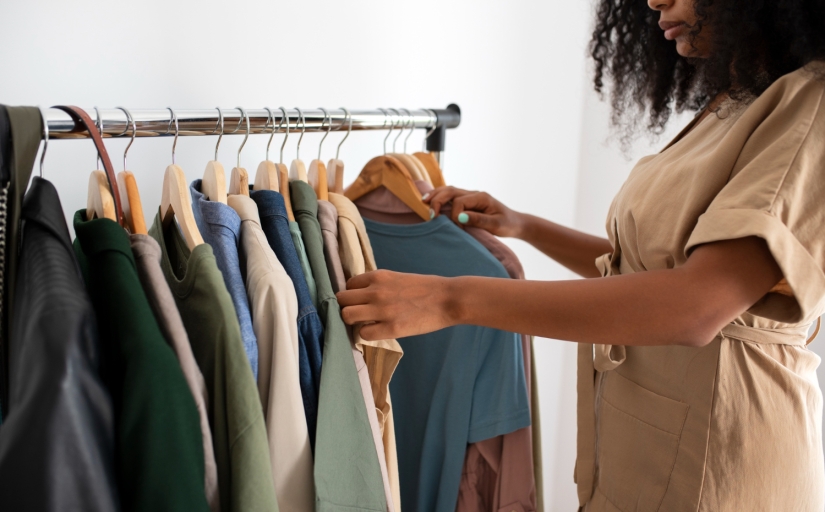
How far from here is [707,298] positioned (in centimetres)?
77

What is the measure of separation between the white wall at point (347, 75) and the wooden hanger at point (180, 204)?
302 millimetres

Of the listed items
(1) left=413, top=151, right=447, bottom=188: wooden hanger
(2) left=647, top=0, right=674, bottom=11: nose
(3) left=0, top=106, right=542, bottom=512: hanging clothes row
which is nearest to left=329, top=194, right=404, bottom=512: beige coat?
(3) left=0, top=106, right=542, bottom=512: hanging clothes row

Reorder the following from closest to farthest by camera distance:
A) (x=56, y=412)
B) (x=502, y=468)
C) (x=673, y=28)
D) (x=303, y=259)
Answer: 1. (x=56, y=412)
2. (x=303, y=259)
3. (x=673, y=28)
4. (x=502, y=468)

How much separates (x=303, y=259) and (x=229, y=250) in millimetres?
107

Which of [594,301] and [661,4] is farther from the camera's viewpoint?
[661,4]

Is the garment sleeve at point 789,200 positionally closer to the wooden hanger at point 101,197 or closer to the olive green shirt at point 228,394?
the olive green shirt at point 228,394

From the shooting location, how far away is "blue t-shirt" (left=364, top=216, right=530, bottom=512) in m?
1.07

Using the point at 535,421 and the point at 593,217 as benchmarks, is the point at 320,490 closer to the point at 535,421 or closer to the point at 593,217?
the point at 535,421

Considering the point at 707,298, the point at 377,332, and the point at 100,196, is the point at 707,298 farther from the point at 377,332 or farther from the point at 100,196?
the point at 100,196

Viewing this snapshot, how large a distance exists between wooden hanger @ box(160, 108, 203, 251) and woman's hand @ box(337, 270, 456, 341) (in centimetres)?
20

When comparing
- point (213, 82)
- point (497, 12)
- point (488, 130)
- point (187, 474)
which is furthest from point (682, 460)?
point (497, 12)

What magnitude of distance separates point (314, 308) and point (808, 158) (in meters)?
0.60

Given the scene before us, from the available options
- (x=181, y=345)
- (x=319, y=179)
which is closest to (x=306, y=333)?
(x=181, y=345)

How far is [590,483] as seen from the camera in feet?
3.92
